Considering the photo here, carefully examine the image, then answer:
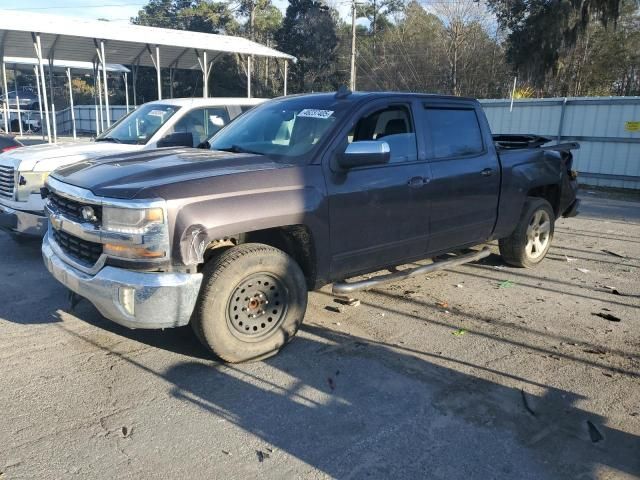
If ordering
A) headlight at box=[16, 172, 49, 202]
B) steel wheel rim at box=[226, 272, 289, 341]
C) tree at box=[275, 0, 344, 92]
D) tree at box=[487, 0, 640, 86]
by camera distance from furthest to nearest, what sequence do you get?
1. tree at box=[275, 0, 344, 92]
2. tree at box=[487, 0, 640, 86]
3. headlight at box=[16, 172, 49, 202]
4. steel wheel rim at box=[226, 272, 289, 341]

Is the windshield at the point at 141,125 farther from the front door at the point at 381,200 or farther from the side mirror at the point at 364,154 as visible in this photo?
the side mirror at the point at 364,154

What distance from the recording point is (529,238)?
645 cm

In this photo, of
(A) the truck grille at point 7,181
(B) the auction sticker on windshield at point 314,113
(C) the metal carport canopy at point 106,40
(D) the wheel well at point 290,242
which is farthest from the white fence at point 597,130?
(A) the truck grille at point 7,181

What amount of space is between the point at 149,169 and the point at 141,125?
436cm

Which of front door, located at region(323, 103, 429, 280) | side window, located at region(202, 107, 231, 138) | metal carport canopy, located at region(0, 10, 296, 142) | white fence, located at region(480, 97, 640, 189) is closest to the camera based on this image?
front door, located at region(323, 103, 429, 280)

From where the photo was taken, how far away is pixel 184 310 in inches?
139

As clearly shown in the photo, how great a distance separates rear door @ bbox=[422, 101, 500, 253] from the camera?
4992 mm

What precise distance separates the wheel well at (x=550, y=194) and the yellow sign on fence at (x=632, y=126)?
9198 millimetres

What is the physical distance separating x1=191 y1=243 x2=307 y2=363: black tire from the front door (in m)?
0.48

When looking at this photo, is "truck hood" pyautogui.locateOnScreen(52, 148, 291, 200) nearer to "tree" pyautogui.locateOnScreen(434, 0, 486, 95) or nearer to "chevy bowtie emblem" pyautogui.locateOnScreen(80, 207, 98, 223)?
"chevy bowtie emblem" pyautogui.locateOnScreen(80, 207, 98, 223)

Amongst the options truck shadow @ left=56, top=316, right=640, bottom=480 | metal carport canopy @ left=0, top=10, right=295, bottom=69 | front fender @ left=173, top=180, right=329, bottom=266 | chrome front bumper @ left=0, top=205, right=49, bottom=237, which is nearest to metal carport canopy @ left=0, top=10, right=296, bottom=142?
metal carport canopy @ left=0, top=10, right=295, bottom=69

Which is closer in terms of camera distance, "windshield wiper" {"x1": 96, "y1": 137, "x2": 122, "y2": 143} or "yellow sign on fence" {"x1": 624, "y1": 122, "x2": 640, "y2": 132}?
"windshield wiper" {"x1": 96, "y1": 137, "x2": 122, "y2": 143}

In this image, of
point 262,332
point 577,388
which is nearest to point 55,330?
point 262,332

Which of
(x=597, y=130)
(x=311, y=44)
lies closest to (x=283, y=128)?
(x=597, y=130)
